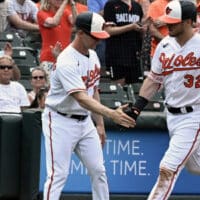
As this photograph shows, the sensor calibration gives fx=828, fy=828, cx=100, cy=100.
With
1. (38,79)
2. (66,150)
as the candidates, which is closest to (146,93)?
(66,150)

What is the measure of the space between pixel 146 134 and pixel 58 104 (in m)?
1.68

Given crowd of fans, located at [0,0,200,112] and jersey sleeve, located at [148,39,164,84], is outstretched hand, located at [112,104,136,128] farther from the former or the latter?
crowd of fans, located at [0,0,200,112]

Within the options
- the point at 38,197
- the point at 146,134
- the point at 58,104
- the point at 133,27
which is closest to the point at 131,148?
the point at 146,134

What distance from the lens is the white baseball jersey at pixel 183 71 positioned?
699 cm

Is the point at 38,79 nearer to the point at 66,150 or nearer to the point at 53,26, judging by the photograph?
the point at 53,26

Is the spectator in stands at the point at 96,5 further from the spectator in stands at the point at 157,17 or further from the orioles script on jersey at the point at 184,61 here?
the orioles script on jersey at the point at 184,61

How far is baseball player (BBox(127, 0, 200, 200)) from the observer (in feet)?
22.4

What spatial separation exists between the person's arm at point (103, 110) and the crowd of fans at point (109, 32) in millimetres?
3153

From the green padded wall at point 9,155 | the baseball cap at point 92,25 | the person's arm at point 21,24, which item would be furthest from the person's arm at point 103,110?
the person's arm at point 21,24

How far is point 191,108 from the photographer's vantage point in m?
7.00

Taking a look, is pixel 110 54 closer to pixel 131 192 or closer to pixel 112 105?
pixel 112 105

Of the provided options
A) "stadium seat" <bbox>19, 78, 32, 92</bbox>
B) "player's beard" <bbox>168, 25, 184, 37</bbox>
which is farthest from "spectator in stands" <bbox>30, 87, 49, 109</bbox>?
"player's beard" <bbox>168, 25, 184, 37</bbox>

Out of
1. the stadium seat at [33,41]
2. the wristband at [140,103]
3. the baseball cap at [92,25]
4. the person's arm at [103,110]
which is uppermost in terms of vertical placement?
the baseball cap at [92,25]

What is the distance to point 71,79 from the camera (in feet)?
22.2
